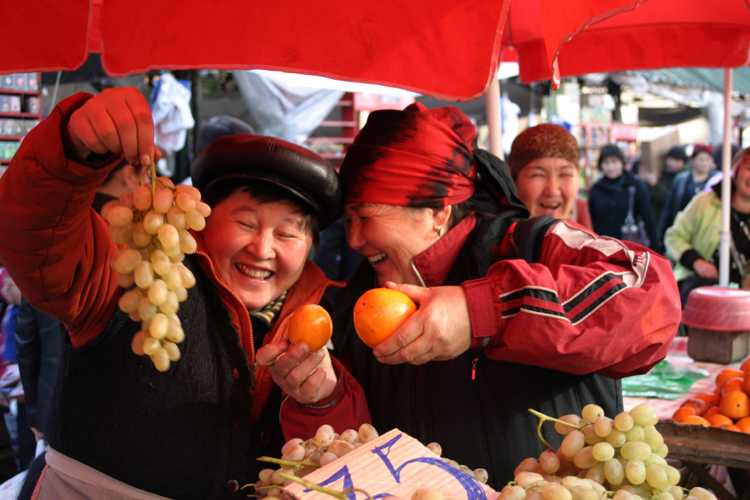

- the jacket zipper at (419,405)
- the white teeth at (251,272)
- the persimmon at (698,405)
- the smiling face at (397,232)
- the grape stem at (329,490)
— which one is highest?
the smiling face at (397,232)

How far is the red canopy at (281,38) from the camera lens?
1.96 metres

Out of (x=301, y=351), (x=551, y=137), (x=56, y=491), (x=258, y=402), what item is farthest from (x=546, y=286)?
(x=551, y=137)

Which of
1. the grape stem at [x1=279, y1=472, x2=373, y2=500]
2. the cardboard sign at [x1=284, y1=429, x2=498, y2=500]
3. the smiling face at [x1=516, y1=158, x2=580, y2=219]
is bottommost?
the cardboard sign at [x1=284, y1=429, x2=498, y2=500]

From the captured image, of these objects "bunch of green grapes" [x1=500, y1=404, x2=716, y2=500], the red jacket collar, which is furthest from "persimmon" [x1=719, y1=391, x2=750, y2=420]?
"bunch of green grapes" [x1=500, y1=404, x2=716, y2=500]

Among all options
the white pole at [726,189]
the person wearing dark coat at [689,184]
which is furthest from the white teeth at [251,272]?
the person wearing dark coat at [689,184]

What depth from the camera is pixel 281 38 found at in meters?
2.16

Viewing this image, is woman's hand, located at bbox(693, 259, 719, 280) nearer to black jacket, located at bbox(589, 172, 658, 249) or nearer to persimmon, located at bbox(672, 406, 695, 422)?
black jacket, located at bbox(589, 172, 658, 249)

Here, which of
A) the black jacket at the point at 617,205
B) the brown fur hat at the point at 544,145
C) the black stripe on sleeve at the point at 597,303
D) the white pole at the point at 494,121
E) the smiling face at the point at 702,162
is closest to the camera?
the black stripe on sleeve at the point at 597,303

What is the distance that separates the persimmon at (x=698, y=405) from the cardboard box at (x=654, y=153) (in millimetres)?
10372

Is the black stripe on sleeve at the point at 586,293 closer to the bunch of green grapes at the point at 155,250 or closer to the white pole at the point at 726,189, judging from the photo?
the bunch of green grapes at the point at 155,250

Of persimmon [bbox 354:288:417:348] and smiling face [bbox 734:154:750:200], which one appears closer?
persimmon [bbox 354:288:417:348]

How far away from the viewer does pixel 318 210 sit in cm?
202

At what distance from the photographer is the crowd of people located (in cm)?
146

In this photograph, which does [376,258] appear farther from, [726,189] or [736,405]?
[726,189]
